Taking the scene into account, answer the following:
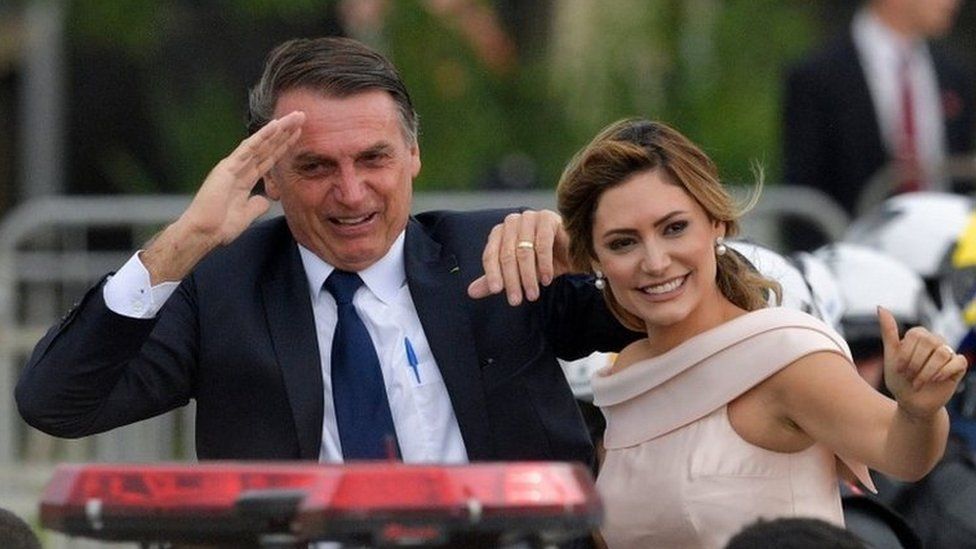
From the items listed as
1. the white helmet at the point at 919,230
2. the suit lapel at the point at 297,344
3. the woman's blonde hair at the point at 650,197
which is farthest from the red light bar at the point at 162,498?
the white helmet at the point at 919,230

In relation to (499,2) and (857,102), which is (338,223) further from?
(499,2)

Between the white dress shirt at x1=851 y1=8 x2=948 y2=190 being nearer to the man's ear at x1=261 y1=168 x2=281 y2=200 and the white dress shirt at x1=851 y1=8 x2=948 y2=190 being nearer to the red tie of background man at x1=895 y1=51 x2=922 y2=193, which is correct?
the red tie of background man at x1=895 y1=51 x2=922 y2=193

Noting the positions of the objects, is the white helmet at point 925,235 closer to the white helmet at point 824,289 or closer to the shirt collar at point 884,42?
the white helmet at point 824,289

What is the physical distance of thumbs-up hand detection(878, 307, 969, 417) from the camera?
4.19m

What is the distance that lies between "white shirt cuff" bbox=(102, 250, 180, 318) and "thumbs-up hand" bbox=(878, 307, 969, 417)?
1426 millimetres

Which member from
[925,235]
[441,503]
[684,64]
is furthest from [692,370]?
[684,64]

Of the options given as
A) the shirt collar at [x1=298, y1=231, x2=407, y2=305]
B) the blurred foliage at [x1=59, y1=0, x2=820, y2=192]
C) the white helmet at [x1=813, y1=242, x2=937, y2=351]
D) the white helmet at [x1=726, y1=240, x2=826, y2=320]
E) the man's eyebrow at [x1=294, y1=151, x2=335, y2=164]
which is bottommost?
the blurred foliage at [x1=59, y1=0, x2=820, y2=192]

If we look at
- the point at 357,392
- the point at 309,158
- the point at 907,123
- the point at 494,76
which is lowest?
the point at 494,76

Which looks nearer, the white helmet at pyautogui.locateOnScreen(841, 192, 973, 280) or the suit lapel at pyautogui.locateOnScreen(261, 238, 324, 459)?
the suit lapel at pyautogui.locateOnScreen(261, 238, 324, 459)

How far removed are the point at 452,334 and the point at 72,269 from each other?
5.01 meters

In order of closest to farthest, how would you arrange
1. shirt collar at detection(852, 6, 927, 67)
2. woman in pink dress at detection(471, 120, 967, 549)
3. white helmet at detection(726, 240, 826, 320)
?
woman in pink dress at detection(471, 120, 967, 549) → white helmet at detection(726, 240, 826, 320) → shirt collar at detection(852, 6, 927, 67)

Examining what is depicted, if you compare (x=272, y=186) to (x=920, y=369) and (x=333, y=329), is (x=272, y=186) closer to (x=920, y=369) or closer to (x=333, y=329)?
(x=333, y=329)

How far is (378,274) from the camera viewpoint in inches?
207

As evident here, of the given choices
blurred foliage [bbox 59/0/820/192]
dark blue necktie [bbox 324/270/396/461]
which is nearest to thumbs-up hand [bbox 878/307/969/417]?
dark blue necktie [bbox 324/270/396/461]
